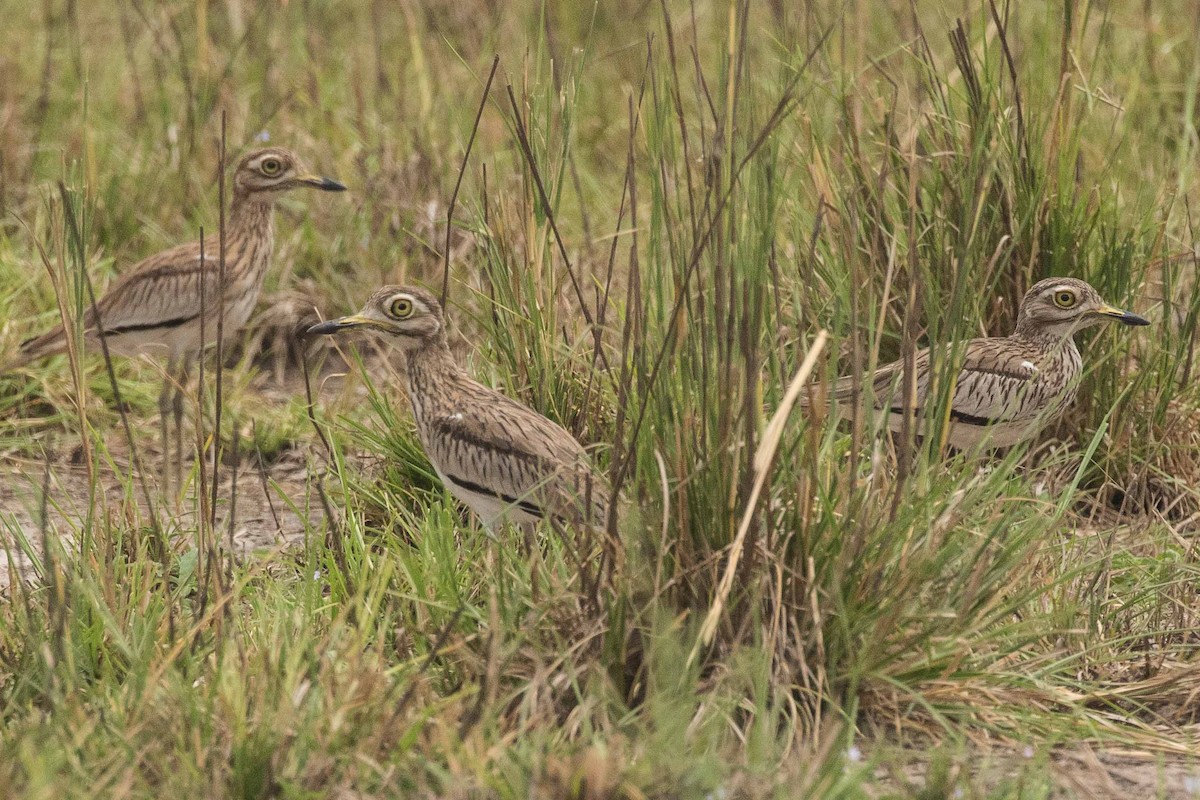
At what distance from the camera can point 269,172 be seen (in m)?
6.62

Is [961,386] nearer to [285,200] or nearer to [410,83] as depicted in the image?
[285,200]

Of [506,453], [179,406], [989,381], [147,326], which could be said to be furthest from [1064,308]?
[147,326]

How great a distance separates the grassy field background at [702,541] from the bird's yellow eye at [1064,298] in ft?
0.63

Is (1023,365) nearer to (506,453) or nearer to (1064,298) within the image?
(1064,298)

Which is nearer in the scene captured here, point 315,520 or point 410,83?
point 315,520

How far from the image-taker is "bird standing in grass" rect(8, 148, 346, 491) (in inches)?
245

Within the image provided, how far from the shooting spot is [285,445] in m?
5.77

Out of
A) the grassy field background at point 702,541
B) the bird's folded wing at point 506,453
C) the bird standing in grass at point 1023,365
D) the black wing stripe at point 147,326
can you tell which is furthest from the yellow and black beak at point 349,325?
the black wing stripe at point 147,326

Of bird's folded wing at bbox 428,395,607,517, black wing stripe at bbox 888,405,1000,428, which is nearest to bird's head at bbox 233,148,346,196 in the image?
bird's folded wing at bbox 428,395,607,517

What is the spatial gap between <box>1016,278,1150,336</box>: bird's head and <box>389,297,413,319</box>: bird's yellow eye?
184 cm

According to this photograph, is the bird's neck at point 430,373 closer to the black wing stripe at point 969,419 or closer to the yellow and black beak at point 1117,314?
the black wing stripe at point 969,419

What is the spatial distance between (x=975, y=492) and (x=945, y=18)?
1.79m

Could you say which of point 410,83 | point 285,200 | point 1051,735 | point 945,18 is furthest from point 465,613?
point 410,83

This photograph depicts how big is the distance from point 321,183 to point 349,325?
6.13ft
